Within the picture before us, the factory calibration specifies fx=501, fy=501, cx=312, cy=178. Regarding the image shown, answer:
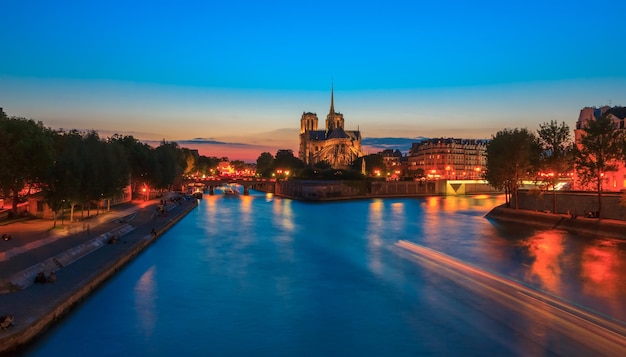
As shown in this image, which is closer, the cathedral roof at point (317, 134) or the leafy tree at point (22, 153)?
the leafy tree at point (22, 153)

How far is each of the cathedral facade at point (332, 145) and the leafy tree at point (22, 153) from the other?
123943mm

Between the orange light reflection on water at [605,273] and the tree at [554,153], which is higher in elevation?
the tree at [554,153]

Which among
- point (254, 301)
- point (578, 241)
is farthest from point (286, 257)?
point (578, 241)

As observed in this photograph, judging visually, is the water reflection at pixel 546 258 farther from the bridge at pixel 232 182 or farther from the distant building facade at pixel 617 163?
the bridge at pixel 232 182

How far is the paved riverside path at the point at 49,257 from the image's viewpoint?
49.5 feet

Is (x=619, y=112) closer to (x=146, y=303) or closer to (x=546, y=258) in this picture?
(x=546, y=258)

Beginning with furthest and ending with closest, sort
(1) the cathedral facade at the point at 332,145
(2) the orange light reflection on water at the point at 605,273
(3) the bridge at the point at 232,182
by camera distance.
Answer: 1. (1) the cathedral facade at the point at 332,145
2. (3) the bridge at the point at 232,182
3. (2) the orange light reflection on water at the point at 605,273

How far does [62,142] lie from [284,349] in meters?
39.2

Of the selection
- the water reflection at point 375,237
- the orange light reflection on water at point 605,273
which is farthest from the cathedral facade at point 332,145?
the orange light reflection on water at point 605,273

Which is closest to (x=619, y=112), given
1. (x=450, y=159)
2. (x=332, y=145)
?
(x=450, y=159)

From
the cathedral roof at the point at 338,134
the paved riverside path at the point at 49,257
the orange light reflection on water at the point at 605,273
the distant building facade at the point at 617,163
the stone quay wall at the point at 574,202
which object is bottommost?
the orange light reflection on water at the point at 605,273

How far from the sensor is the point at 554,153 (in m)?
49.1

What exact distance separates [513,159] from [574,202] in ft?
25.3

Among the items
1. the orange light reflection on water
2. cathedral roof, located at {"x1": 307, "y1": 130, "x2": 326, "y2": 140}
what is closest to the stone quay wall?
the orange light reflection on water
